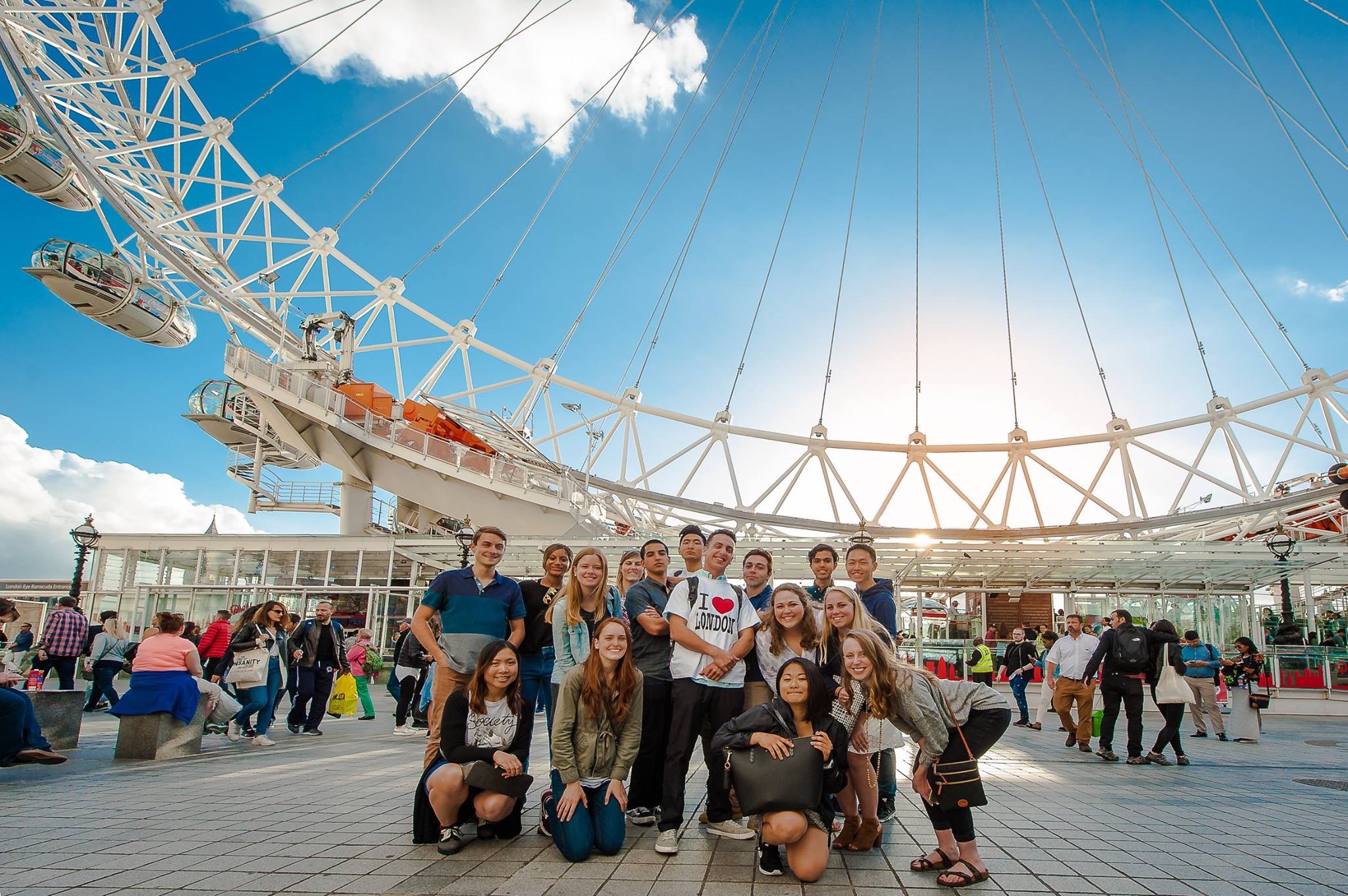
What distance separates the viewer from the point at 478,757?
468cm

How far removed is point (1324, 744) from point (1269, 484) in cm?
1556

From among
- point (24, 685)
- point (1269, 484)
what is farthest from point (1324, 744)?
point (24, 685)

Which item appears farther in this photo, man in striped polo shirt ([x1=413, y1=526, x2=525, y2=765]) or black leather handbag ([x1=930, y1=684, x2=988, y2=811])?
man in striped polo shirt ([x1=413, y1=526, x2=525, y2=765])

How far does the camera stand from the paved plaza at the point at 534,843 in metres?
4.01

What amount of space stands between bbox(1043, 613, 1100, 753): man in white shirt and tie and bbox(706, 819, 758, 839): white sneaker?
23.8 ft

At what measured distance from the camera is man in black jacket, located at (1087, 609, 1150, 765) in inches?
367

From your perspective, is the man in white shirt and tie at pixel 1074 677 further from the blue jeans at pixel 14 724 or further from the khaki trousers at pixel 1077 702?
the blue jeans at pixel 14 724

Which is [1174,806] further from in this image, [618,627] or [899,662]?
[618,627]

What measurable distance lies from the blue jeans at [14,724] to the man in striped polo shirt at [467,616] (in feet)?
15.0

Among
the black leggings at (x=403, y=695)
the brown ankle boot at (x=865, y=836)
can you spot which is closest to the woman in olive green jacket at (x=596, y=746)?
the brown ankle boot at (x=865, y=836)

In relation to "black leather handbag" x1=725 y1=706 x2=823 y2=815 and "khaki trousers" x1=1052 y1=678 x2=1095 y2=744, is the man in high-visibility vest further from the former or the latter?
"black leather handbag" x1=725 y1=706 x2=823 y2=815

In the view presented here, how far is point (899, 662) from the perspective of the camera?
185 inches

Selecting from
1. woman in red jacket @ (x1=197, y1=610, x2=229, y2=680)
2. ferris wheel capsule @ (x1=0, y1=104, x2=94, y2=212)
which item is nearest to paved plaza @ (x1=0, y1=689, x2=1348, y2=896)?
woman in red jacket @ (x1=197, y1=610, x2=229, y2=680)

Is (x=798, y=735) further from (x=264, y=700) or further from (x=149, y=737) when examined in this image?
(x=264, y=700)
